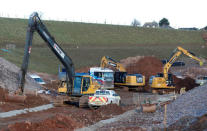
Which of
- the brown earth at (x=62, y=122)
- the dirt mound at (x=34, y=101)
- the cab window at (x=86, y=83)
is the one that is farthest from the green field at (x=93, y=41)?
the brown earth at (x=62, y=122)

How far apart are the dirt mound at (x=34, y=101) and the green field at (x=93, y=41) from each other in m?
26.7

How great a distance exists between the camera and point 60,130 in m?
17.6

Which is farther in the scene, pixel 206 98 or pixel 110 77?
pixel 110 77

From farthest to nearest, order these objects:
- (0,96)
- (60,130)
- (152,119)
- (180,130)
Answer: (0,96), (152,119), (60,130), (180,130)

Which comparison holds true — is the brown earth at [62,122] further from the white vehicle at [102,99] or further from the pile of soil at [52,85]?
the pile of soil at [52,85]

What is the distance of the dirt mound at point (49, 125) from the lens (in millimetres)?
16625

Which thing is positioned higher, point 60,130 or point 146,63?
point 146,63

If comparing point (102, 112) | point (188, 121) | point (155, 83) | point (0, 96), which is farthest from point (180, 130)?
point (155, 83)

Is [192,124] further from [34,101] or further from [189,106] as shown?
[34,101]

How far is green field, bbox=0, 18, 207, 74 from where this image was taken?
71250 millimetres

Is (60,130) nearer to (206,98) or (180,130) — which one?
(180,130)

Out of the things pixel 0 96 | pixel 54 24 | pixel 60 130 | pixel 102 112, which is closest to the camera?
pixel 60 130

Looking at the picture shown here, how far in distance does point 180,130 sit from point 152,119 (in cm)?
569

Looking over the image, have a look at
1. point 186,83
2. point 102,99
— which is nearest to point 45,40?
point 102,99
